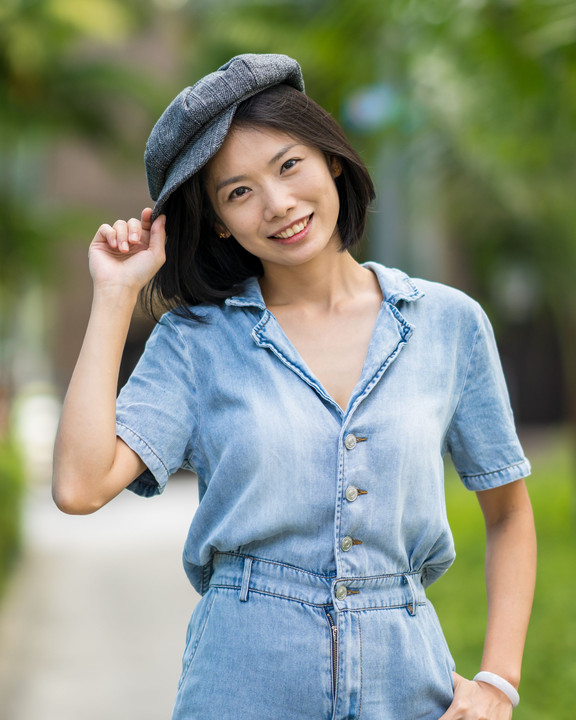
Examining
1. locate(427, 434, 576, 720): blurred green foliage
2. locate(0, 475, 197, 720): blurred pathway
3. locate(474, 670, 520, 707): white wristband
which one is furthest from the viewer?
locate(0, 475, 197, 720): blurred pathway

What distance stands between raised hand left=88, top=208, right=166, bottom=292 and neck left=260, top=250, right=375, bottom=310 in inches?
8.2

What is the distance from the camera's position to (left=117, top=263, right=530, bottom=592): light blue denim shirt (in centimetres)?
162

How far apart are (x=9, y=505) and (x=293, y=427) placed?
6.57 metres

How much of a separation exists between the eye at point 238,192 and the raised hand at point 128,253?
0.47ft

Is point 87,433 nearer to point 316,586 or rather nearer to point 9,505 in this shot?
point 316,586

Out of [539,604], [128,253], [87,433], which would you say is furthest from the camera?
[539,604]

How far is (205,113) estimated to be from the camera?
167cm

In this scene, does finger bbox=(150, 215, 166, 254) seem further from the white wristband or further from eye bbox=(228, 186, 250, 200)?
the white wristband

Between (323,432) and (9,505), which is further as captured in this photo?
(9,505)

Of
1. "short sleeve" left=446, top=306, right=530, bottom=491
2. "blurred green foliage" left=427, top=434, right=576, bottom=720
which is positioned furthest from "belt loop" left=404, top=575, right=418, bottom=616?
"blurred green foliage" left=427, top=434, right=576, bottom=720

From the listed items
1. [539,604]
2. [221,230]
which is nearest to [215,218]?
[221,230]

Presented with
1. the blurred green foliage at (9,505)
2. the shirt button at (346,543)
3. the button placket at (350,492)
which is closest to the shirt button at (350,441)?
the button placket at (350,492)

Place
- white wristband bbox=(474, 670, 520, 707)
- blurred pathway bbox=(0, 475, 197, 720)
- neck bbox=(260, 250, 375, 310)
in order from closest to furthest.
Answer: white wristband bbox=(474, 670, 520, 707) < neck bbox=(260, 250, 375, 310) < blurred pathway bbox=(0, 475, 197, 720)

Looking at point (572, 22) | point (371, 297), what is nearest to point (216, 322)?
point (371, 297)
